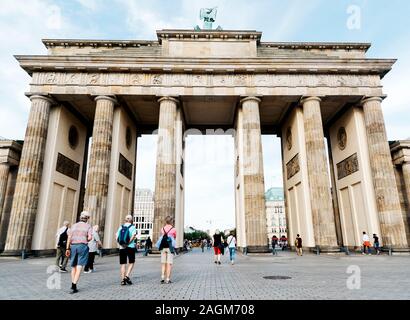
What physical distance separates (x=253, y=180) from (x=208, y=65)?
415 inches

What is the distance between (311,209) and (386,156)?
737cm

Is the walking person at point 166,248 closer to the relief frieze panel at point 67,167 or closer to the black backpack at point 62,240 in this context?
the black backpack at point 62,240

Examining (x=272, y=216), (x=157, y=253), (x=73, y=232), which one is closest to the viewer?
(x=73, y=232)

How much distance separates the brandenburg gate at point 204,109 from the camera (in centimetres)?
→ 2098

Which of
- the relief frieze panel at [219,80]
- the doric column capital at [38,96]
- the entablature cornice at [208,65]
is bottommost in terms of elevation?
the doric column capital at [38,96]

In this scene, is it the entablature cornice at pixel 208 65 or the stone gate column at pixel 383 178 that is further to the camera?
the entablature cornice at pixel 208 65

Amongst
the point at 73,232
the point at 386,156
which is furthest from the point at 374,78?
the point at 73,232

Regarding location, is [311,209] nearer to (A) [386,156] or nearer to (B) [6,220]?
(A) [386,156]

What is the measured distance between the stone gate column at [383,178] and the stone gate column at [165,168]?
16.2 meters

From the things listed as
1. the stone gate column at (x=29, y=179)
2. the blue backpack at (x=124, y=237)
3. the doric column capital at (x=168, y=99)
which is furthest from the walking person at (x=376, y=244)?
the stone gate column at (x=29, y=179)

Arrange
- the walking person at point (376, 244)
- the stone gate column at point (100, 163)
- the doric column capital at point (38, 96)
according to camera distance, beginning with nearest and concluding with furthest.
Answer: the stone gate column at point (100, 163), the walking person at point (376, 244), the doric column capital at point (38, 96)

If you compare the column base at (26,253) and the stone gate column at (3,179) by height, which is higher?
the stone gate column at (3,179)

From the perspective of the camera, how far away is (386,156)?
22.0m

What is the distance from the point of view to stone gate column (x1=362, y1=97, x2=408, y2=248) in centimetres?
2064
